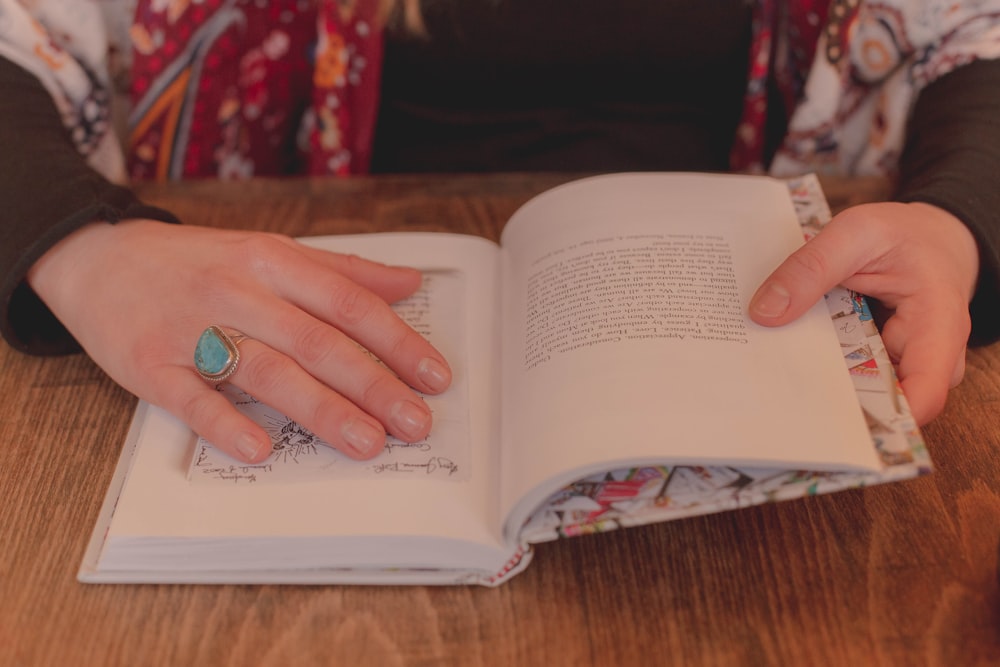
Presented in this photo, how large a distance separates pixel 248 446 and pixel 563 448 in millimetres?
207

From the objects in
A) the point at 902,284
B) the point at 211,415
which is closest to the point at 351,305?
the point at 211,415

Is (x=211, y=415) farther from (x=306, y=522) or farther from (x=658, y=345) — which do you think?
(x=658, y=345)

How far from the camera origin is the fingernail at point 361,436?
53cm

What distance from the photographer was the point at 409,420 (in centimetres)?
54

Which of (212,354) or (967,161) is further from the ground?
(967,161)

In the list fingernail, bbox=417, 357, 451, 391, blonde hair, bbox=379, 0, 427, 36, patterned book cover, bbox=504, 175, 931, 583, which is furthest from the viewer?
blonde hair, bbox=379, 0, 427, 36

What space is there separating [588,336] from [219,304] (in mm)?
267

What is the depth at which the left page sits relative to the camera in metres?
0.49

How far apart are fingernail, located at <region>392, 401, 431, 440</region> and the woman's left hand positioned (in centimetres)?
23

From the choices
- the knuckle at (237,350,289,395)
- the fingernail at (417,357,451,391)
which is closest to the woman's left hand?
the fingernail at (417,357,451,391)

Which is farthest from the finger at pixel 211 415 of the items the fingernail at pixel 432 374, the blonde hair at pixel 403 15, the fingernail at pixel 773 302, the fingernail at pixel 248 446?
the blonde hair at pixel 403 15

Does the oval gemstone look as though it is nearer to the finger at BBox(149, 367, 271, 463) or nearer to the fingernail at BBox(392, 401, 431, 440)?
A: the finger at BBox(149, 367, 271, 463)

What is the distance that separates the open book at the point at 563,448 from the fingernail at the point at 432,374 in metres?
0.01

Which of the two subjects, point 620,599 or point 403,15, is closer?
point 620,599
